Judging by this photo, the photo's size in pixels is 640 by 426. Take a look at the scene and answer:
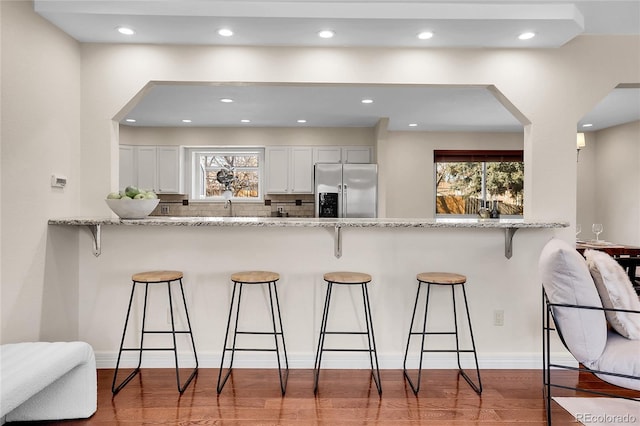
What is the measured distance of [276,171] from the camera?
6.20m

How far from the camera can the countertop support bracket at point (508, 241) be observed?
2785 millimetres

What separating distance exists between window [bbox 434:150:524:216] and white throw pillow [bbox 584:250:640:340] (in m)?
4.86

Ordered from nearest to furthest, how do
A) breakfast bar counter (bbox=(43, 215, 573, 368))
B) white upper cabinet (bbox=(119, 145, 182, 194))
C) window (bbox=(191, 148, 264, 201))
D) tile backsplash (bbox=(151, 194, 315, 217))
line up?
breakfast bar counter (bbox=(43, 215, 573, 368)), white upper cabinet (bbox=(119, 145, 182, 194)), tile backsplash (bbox=(151, 194, 315, 217)), window (bbox=(191, 148, 264, 201))

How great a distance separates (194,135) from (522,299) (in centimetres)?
507

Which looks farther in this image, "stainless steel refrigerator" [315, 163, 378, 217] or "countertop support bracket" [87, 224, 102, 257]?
"stainless steel refrigerator" [315, 163, 378, 217]

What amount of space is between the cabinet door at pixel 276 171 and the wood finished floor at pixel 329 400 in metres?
3.69

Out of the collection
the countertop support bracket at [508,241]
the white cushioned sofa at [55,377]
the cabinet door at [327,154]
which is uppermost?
the cabinet door at [327,154]

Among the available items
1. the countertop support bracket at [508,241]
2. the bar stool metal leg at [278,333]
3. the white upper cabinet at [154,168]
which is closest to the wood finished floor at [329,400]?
the bar stool metal leg at [278,333]

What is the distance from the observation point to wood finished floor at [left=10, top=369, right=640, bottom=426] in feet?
7.13

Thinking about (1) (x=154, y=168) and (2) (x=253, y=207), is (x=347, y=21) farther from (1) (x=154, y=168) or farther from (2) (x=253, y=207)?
(1) (x=154, y=168)

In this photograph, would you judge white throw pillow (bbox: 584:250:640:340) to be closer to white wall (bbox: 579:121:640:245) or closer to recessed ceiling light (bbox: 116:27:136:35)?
recessed ceiling light (bbox: 116:27:136:35)

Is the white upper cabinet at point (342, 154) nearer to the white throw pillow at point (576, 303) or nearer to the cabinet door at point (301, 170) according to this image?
the cabinet door at point (301, 170)

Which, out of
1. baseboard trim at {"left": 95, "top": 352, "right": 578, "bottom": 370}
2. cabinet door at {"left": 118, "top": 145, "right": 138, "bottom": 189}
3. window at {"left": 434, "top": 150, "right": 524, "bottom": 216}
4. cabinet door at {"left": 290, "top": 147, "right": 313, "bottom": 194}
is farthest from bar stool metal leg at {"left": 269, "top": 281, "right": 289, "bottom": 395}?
window at {"left": 434, "top": 150, "right": 524, "bottom": 216}

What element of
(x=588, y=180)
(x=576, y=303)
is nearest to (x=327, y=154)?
(x=588, y=180)
